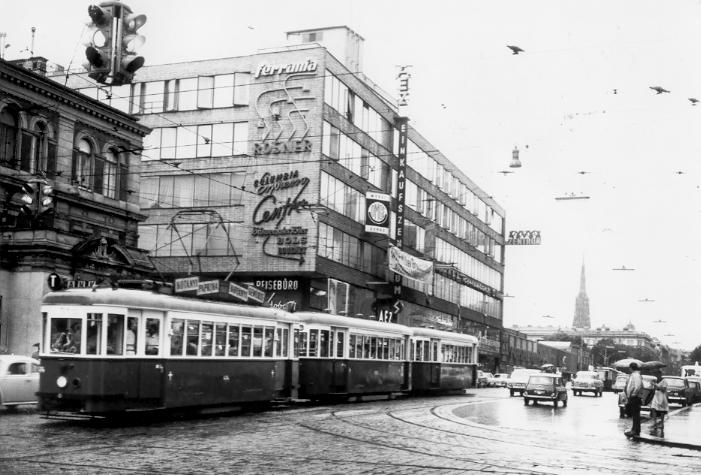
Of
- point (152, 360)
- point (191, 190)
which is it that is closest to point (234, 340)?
point (152, 360)

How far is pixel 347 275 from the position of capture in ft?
169

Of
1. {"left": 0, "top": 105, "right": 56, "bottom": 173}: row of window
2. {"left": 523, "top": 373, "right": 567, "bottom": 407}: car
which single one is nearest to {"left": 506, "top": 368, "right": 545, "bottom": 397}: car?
{"left": 523, "top": 373, "right": 567, "bottom": 407}: car

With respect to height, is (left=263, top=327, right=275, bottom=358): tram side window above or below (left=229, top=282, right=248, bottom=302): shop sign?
below

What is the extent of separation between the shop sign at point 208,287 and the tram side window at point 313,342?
687cm

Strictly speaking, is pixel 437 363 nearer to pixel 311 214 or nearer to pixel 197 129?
pixel 311 214

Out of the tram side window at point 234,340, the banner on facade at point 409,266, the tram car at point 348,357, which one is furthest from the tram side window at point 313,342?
the banner on facade at point 409,266

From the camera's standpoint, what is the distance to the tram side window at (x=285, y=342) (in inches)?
1034

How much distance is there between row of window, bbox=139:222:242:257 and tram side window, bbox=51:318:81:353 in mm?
29164

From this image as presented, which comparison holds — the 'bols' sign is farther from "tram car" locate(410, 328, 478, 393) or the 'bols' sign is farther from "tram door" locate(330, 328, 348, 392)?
"tram door" locate(330, 328, 348, 392)

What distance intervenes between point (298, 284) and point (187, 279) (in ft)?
89.2

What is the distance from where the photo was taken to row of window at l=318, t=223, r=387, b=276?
160 feet

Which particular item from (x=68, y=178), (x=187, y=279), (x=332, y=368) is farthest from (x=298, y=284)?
(x=187, y=279)

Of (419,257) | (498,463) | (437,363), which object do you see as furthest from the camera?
(419,257)

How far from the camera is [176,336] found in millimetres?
20828
